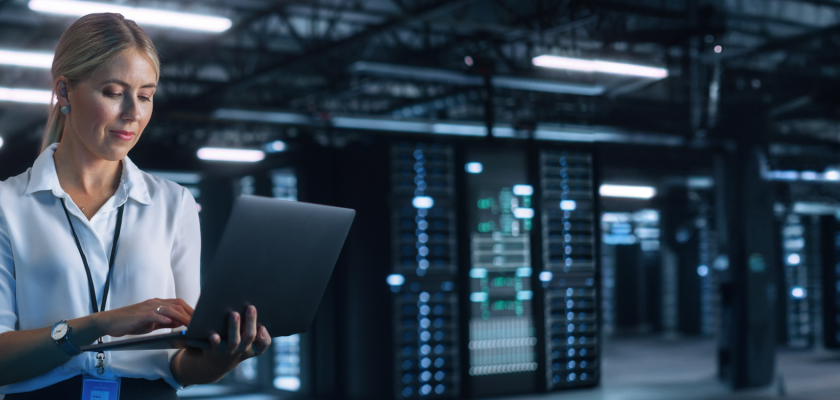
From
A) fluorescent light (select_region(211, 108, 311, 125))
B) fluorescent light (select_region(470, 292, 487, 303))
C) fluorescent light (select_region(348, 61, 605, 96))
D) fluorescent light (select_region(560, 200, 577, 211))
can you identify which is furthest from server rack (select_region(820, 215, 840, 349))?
fluorescent light (select_region(211, 108, 311, 125))

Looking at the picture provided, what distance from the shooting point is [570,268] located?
22.4 feet

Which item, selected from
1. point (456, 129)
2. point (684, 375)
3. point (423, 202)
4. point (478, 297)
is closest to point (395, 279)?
point (423, 202)

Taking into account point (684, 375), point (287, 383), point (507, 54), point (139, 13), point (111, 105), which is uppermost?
point (507, 54)

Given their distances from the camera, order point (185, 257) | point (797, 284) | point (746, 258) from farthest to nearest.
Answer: point (797, 284) < point (746, 258) < point (185, 257)

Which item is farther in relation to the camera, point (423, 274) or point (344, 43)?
point (344, 43)

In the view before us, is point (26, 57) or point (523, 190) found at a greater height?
point (26, 57)

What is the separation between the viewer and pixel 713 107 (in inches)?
317

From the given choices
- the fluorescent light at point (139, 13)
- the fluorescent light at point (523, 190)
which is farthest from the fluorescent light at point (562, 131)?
the fluorescent light at point (139, 13)

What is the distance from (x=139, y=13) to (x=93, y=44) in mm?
4204

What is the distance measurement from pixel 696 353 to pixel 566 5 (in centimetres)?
625

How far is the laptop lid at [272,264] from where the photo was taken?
106 cm

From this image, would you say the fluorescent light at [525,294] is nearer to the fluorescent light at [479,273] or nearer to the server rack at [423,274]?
the fluorescent light at [479,273]

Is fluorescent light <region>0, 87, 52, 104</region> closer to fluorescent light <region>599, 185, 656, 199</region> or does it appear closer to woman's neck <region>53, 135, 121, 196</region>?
woman's neck <region>53, 135, 121, 196</region>

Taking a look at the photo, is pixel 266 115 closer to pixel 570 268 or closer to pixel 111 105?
pixel 570 268
